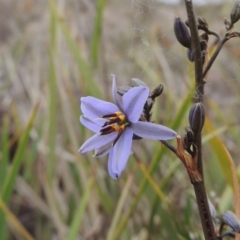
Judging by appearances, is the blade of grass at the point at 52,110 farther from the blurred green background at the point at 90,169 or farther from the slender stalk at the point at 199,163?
the slender stalk at the point at 199,163

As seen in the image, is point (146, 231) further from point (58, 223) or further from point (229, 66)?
point (229, 66)

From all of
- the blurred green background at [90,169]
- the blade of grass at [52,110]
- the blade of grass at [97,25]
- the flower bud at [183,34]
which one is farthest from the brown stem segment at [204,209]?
the blade of grass at [52,110]

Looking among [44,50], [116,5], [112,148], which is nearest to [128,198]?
[112,148]

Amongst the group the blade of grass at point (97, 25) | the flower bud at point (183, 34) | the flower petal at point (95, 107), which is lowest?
the flower petal at point (95, 107)

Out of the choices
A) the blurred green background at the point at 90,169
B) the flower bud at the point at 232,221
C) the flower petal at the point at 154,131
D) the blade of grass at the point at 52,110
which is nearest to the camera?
the flower petal at the point at 154,131

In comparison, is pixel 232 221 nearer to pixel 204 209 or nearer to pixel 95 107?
pixel 204 209

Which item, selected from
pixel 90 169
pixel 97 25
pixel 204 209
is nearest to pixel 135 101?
pixel 204 209

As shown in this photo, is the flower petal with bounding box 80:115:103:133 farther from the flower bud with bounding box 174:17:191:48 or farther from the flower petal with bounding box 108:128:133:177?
the flower bud with bounding box 174:17:191:48

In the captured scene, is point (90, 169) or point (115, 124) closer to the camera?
point (115, 124)
